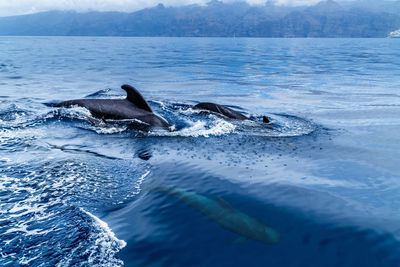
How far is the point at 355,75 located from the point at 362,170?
27835 millimetres

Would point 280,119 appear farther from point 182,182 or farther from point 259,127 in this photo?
point 182,182

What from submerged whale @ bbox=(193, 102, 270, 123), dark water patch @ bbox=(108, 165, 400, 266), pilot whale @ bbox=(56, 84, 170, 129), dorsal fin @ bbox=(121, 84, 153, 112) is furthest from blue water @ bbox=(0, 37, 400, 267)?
dorsal fin @ bbox=(121, 84, 153, 112)

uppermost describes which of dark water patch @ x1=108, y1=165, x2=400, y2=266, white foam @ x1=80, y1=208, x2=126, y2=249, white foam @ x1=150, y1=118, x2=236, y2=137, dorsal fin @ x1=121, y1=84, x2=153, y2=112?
dorsal fin @ x1=121, y1=84, x2=153, y2=112

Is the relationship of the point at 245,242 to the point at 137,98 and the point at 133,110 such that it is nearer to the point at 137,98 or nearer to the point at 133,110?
the point at 133,110

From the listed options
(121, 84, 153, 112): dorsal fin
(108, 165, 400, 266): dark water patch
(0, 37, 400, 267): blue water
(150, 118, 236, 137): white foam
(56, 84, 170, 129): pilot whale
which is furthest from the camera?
(121, 84, 153, 112): dorsal fin

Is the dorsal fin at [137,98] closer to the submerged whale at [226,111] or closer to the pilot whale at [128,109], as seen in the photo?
the pilot whale at [128,109]

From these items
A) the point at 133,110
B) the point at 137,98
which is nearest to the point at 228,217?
the point at 133,110

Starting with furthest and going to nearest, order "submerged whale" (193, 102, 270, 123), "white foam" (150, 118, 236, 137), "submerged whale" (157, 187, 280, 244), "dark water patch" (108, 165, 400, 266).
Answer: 1. "submerged whale" (193, 102, 270, 123)
2. "white foam" (150, 118, 236, 137)
3. "submerged whale" (157, 187, 280, 244)
4. "dark water patch" (108, 165, 400, 266)

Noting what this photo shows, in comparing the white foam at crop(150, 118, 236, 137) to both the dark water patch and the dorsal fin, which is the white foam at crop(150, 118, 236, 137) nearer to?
the dorsal fin

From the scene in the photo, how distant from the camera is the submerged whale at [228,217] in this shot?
20.3ft

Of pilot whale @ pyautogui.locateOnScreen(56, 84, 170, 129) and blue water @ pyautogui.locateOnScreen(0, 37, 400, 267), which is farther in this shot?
pilot whale @ pyautogui.locateOnScreen(56, 84, 170, 129)

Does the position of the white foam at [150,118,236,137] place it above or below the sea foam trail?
below

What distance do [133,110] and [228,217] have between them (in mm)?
8326

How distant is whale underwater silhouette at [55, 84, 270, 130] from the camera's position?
1366 centimetres
